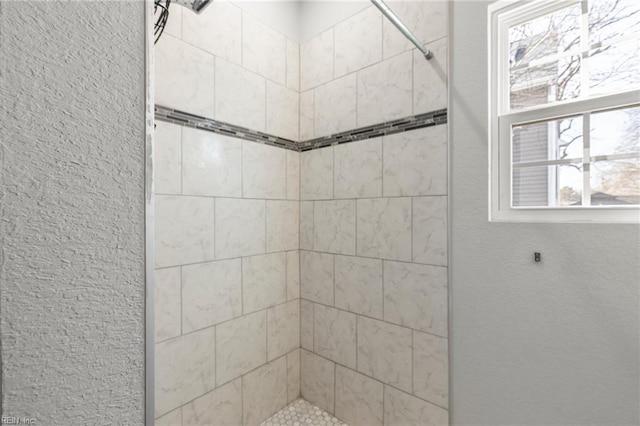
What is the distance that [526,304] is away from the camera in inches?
46.1

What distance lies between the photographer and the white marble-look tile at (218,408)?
1412 millimetres

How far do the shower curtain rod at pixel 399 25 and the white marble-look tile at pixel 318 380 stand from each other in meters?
1.81

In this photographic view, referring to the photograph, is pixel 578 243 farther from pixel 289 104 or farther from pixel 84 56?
pixel 289 104

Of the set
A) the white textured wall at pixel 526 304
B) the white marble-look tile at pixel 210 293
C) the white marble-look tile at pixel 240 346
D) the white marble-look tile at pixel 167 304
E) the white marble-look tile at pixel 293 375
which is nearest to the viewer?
the white textured wall at pixel 526 304

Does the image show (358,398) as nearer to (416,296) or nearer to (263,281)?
(416,296)

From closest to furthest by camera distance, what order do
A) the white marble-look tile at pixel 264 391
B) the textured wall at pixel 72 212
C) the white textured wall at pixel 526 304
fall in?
the textured wall at pixel 72 212, the white textured wall at pixel 526 304, the white marble-look tile at pixel 264 391

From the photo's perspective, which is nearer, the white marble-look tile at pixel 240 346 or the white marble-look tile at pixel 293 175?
the white marble-look tile at pixel 240 346

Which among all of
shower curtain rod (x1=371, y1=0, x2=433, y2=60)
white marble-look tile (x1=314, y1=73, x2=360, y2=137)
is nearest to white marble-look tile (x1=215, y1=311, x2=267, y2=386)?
white marble-look tile (x1=314, y1=73, x2=360, y2=137)

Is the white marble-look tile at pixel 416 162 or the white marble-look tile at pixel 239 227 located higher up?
the white marble-look tile at pixel 416 162

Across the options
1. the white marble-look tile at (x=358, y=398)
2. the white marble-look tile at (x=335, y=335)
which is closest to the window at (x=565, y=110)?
the white marble-look tile at (x=335, y=335)

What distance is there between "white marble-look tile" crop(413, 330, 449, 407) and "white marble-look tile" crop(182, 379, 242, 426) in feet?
3.15

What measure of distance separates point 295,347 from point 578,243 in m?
1.63

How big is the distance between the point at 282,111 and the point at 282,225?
0.74 m

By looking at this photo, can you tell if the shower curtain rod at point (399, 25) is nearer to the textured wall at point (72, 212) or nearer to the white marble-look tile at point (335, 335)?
the textured wall at point (72, 212)
